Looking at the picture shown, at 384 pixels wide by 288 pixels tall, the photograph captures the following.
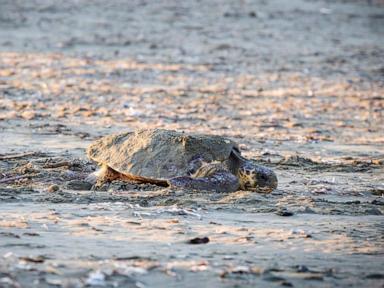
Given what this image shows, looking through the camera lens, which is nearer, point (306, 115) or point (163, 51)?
point (306, 115)

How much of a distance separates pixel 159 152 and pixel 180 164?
0.50ft

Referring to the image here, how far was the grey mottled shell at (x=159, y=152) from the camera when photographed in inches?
240

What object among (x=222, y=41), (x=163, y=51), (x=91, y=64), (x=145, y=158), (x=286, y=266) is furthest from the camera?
(x=222, y=41)

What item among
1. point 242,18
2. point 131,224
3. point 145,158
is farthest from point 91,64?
point 131,224

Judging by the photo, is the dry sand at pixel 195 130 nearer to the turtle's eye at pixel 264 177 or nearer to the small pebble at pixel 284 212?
the small pebble at pixel 284 212

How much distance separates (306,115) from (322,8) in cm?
993

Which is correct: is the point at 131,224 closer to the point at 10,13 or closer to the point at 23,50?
the point at 23,50

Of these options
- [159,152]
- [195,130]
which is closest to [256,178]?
[159,152]

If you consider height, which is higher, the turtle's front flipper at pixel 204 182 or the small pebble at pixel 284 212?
the turtle's front flipper at pixel 204 182

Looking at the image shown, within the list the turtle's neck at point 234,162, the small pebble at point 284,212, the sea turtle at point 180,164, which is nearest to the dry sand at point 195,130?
the small pebble at point 284,212

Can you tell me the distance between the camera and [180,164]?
6.12 metres

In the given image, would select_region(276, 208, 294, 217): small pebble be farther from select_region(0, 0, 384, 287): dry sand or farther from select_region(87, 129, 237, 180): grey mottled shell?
select_region(87, 129, 237, 180): grey mottled shell

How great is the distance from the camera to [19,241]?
180 inches

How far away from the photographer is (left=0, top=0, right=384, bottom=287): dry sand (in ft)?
14.3
